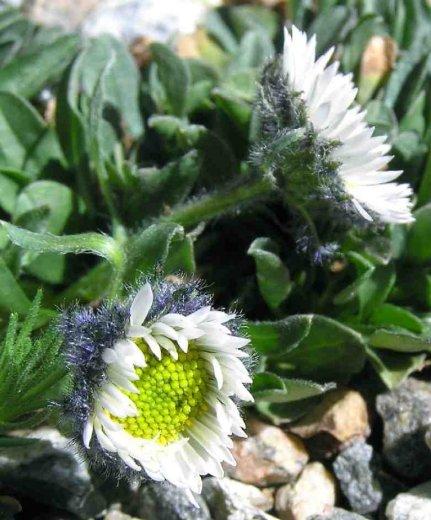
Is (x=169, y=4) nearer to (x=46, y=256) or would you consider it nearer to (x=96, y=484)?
(x=46, y=256)

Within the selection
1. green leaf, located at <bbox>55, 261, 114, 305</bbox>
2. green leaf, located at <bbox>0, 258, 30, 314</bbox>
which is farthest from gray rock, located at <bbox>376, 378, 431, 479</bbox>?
green leaf, located at <bbox>0, 258, 30, 314</bbox>

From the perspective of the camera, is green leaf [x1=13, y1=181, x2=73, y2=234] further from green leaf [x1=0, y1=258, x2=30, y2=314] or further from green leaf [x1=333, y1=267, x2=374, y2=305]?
green leaf [x1=333, y1=267, x2=374, y2=305]

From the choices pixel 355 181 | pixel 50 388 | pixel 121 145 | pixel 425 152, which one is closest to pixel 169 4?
pixel 121 145

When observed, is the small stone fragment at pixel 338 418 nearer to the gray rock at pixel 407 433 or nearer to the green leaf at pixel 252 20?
the gray rock at pixel 407 433

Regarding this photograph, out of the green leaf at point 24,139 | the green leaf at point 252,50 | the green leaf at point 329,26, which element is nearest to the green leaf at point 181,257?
the green leaf at point 24,139

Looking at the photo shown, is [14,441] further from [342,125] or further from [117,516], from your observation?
[342,125]

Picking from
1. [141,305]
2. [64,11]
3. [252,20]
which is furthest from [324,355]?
[64,11]
